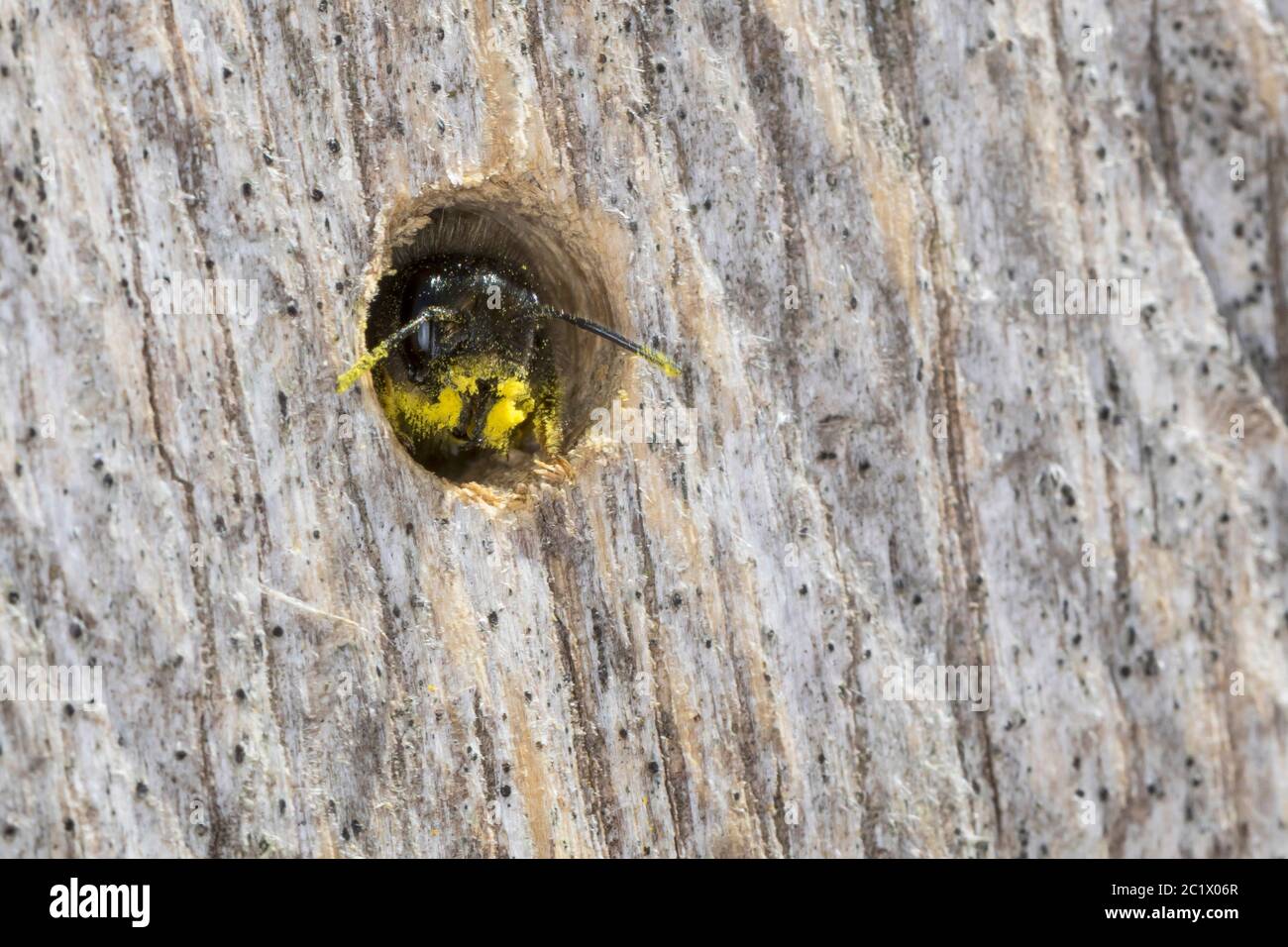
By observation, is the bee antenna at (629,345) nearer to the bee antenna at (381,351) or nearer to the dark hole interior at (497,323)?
the dark hole interior at (497,323)

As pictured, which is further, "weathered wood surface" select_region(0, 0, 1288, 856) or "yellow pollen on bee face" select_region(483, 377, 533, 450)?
"yellow pollen on bee face" select_region(483, 377, 533, 450)

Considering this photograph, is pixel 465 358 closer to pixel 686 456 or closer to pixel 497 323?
pixel 497 323

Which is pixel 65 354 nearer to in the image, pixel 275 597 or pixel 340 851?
pixel 275 597

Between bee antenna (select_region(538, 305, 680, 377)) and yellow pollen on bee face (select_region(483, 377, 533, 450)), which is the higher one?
bee antenna (select_region(538, 305, 680, 377))

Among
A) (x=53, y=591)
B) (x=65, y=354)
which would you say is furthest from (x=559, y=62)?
(x=53, y=591)

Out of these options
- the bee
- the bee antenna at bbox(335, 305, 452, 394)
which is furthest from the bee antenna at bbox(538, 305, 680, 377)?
the bee antenna at bbox(335, 305, 452, 394)

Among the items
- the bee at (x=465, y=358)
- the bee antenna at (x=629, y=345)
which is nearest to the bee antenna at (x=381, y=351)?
the bee at (x=465, y=358)

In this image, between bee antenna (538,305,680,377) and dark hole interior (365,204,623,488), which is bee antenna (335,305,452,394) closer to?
dark hole interior (365,204,623,488)
